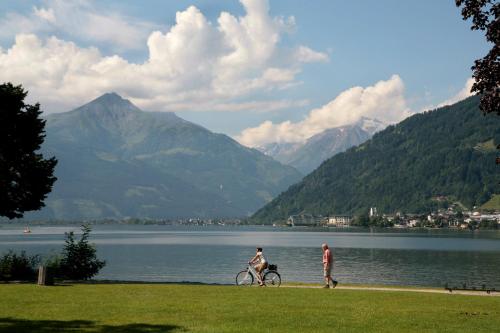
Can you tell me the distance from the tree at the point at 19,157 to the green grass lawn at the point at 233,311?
906cm

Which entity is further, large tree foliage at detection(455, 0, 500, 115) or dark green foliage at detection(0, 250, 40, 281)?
dark green foliage at detection(0, 250, 40, 281)

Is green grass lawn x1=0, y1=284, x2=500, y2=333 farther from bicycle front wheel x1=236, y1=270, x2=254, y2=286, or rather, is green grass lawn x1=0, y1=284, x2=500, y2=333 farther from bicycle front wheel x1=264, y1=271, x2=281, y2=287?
bicycle front wheel x1=236, y1=270, x2=254, y2=286

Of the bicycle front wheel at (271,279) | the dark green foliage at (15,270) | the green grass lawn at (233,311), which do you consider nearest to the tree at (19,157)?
the dark green foliage at (15,270)

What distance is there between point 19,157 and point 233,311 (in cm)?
2253

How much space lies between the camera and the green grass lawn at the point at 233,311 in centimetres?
2047

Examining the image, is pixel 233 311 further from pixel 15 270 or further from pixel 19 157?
pixel 19 157

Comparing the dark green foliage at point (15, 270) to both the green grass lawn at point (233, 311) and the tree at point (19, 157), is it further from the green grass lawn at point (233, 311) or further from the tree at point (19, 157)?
the green grass lawn at point (233, 311)

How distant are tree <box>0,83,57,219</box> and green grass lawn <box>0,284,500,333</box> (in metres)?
9.06

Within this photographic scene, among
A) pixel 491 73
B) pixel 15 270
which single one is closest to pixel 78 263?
pixel 15 270

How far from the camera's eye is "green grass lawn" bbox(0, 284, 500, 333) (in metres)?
20.5

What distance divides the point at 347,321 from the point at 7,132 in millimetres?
26846

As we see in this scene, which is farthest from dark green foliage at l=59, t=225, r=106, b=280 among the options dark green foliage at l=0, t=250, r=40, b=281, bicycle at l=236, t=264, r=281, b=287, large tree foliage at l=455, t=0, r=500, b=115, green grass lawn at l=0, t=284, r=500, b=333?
large tree foliage at l=455, t=0, r=500, b=115

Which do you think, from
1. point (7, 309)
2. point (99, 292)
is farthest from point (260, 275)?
point (7, 309)

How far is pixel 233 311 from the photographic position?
78.9 feet
